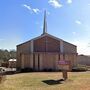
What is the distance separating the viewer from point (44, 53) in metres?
44.2

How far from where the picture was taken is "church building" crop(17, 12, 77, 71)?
44188 millimetres

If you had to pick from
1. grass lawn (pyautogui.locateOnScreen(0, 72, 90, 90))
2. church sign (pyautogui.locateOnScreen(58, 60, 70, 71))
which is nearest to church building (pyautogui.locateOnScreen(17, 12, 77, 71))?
church sign (pyautogui.locateOnScreen(58, 60, 70, 71))

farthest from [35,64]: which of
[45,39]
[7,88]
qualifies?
[7,88]

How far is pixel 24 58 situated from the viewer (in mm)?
45281

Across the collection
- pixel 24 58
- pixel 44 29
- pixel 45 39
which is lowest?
pixel 24 58

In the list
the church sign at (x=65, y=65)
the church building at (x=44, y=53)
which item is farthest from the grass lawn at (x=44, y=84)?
the church building at (x=44, y=53)

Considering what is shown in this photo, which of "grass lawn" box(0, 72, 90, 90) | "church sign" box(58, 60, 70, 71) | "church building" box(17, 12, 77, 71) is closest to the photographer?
"grass lawn" box(0, 72, 90, 90)

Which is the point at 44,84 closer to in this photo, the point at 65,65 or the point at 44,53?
the point at 65,65

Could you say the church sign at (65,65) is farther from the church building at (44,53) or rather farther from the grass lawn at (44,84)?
the church building at (44,53)

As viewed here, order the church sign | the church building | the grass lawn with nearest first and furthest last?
the grass lawn < the church sign < the church building

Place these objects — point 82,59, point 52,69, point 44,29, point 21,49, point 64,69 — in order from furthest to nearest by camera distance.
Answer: point 82,59 < point 44,29 < point 21,49 < point 52,69 < point 64,69

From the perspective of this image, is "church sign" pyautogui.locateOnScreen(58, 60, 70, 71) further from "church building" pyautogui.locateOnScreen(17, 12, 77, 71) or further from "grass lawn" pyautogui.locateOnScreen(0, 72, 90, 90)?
"church building" pyautogui.locateOnScreen(17, 12, 77, 71)

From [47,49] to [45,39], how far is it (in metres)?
1.71

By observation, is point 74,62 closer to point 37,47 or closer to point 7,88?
point 37,47
